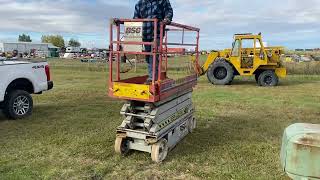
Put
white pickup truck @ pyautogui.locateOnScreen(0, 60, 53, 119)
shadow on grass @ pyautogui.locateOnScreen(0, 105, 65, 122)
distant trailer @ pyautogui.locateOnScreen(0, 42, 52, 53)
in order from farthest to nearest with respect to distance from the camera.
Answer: distant trailer @ pyautogui.locateOnScreen(0, 42, 52, 53)
shadow on grass @ pyautogui.locateOnScreen(0, 105, 65, 122)
white pickup truck @ pyautogui.locateOnScreen(0, 60, 53, 119)

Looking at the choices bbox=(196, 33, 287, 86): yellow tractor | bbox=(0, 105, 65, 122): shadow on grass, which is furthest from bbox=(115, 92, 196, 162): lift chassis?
bbox=(196, 33, 287, 86): yellow tractor

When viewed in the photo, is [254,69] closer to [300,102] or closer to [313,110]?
[300,102]

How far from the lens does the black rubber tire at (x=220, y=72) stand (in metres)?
16.6

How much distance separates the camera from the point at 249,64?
1669cm

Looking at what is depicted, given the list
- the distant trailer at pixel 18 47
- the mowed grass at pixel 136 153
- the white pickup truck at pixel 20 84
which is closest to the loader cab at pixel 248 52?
the mowed grass at pixel 136 153

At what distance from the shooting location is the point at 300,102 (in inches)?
460

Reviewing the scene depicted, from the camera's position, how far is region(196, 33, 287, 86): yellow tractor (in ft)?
53.6

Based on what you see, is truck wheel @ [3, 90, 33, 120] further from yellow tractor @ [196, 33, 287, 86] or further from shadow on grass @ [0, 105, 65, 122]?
yellow tractor @ [196, 33, 287, 86]

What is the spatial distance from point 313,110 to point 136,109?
6440 mm

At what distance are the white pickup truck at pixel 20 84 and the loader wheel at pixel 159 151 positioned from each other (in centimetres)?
448

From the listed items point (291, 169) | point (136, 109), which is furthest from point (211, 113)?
point (291, 169)

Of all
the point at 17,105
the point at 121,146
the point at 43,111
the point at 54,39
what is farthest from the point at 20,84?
the point at 54,39

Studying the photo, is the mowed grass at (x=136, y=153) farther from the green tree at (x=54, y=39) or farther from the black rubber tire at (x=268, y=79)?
the green tree at (x=54, y=39)

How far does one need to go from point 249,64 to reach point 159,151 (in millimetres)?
11934
